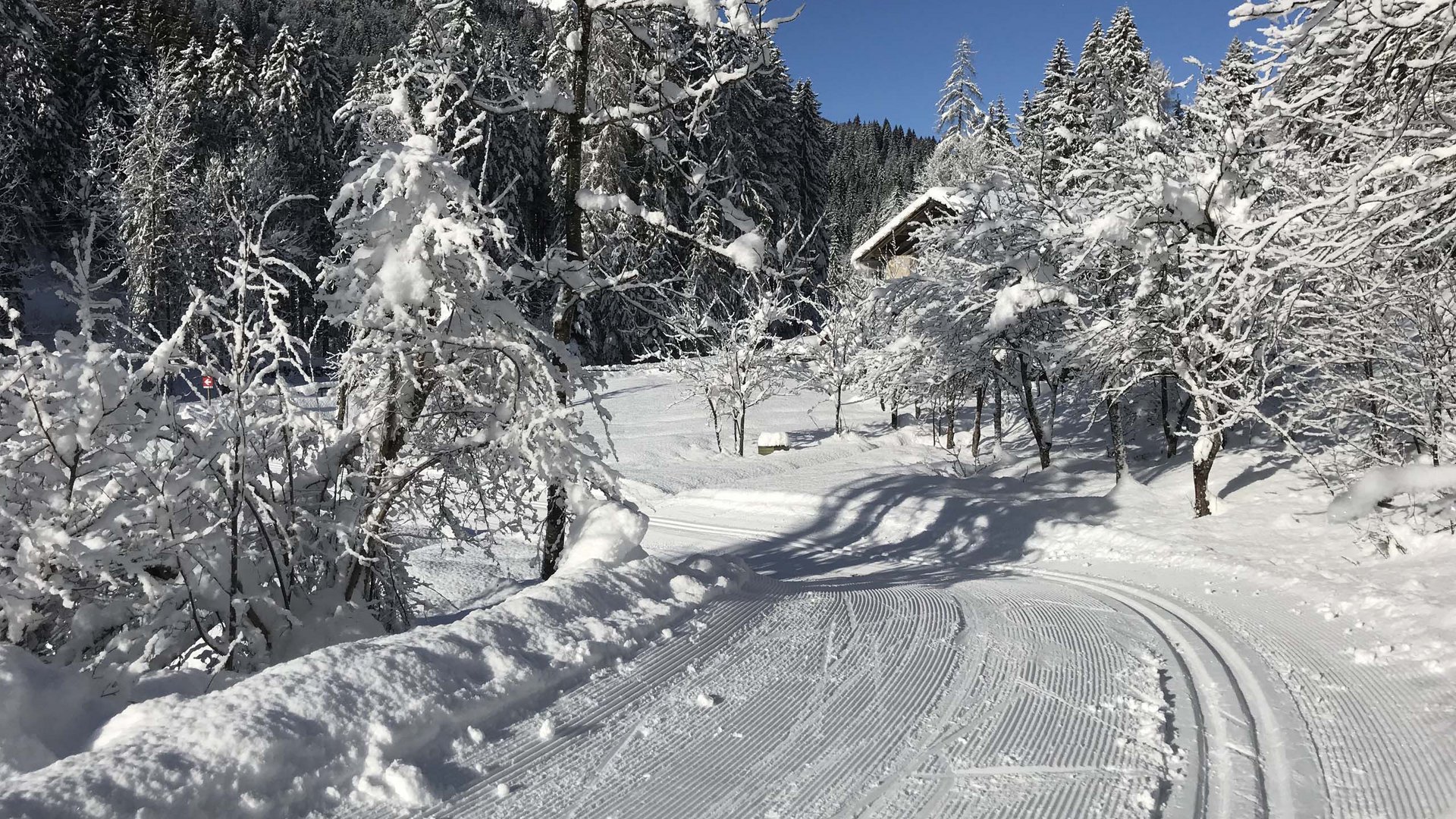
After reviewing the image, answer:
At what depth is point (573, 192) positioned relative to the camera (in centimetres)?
716

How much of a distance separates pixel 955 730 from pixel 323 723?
247cm

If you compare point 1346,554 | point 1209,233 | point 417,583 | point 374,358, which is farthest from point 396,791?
point 1209,233

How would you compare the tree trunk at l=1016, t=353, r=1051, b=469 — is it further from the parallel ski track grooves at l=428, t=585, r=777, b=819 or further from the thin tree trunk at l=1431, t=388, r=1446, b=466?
the parallel ski track grooves at l=428, t=585, r=777, b=819

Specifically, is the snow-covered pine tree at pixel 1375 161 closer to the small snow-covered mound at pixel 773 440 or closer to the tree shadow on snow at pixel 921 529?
the tree shadow on snow at pixel 921 529

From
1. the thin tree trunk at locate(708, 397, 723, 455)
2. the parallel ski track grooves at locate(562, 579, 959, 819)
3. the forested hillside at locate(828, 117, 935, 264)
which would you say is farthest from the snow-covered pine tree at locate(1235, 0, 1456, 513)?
the forested hillside at locate(828, 117, 935, 264)

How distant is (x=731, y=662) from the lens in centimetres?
399

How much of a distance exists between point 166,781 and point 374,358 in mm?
3553

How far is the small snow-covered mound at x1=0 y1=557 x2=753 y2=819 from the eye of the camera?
2.24 metres

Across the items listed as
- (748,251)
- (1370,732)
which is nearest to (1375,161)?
(1370,732)

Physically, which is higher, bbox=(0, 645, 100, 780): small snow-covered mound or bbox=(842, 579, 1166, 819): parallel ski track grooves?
bbox=(0, 645, 100, 780): small snow-covered mound

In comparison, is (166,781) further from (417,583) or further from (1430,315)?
(1430,315)

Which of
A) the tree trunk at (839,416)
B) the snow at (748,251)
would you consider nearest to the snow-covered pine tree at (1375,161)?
the snow at (748,251)

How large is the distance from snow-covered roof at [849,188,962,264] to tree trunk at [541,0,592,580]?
1217 centimetres

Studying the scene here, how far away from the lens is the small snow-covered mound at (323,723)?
7.35ft
